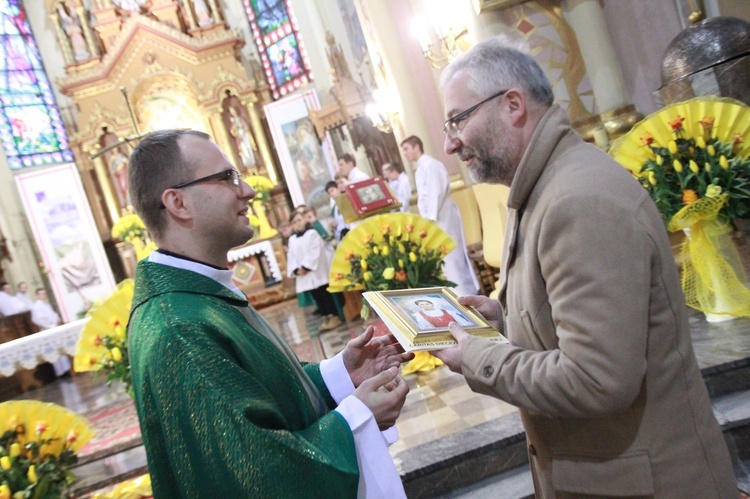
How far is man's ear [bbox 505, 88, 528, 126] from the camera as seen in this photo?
136 cm

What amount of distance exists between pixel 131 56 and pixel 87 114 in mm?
1977

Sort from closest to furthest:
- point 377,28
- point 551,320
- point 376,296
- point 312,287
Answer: point 551,320 < point 376,296 < point 312,287 < point 377,28

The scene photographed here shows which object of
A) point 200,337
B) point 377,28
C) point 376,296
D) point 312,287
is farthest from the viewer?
point 377,28

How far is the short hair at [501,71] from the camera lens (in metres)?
1.38

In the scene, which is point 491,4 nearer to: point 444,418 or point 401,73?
point 401,73

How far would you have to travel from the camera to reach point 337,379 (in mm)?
1735

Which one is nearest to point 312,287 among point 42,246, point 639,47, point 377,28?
point 377,28

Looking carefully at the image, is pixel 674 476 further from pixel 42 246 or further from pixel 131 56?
pixel 131 56

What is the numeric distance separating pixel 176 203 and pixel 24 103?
16794 millimetres

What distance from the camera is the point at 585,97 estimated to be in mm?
6039

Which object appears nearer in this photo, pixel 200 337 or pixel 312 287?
pixel 200 337

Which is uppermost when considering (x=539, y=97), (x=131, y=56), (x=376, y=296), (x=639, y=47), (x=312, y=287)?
(x=131, y=56)

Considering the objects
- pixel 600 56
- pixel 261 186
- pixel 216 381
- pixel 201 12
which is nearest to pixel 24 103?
pixel 201 12

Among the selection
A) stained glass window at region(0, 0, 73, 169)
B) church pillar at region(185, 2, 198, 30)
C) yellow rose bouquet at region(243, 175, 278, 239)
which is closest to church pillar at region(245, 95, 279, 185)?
yellow rose bouquet at region(243, 175, 278, 239)
